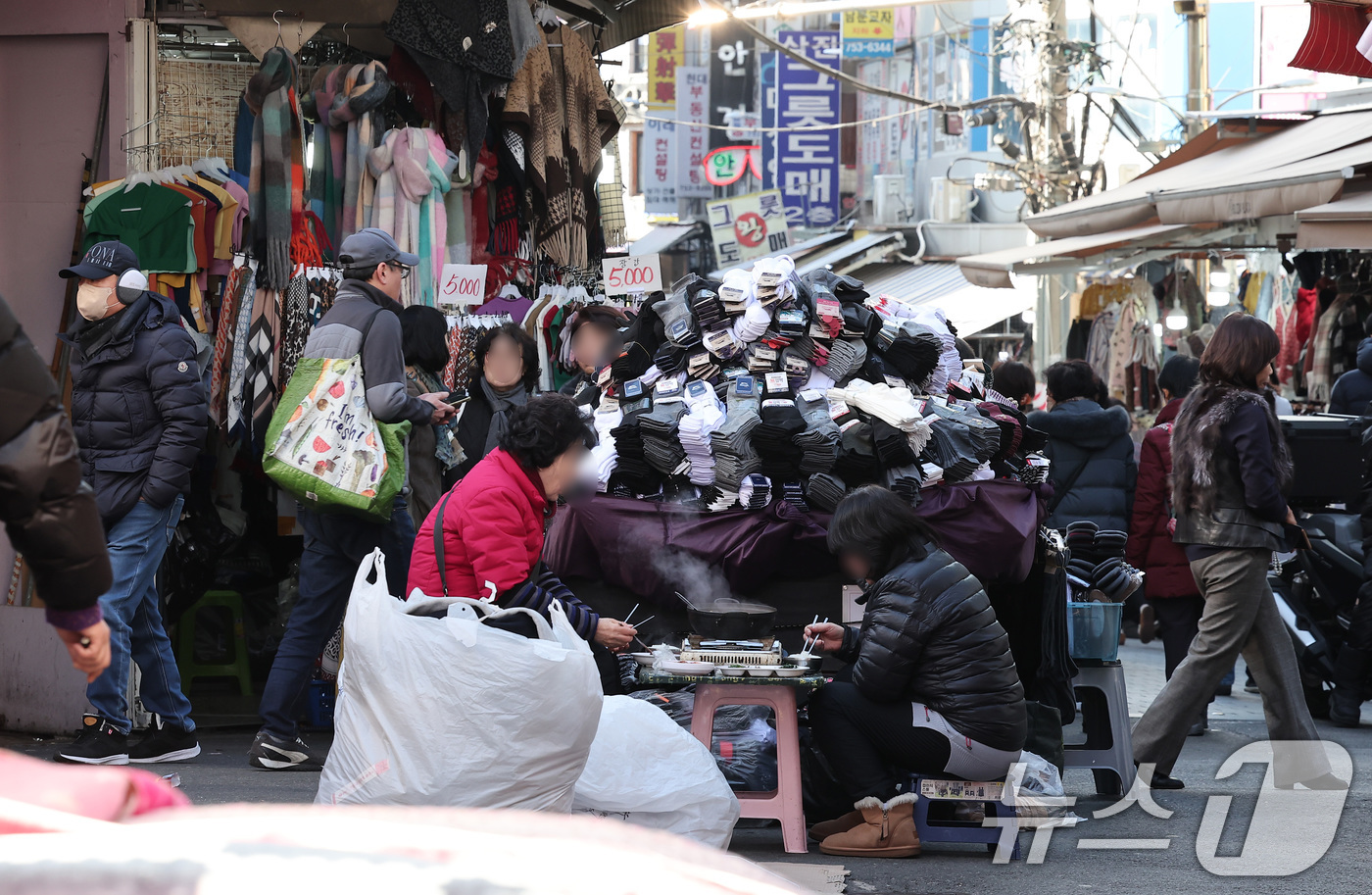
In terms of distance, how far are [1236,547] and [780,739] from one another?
7.74ft

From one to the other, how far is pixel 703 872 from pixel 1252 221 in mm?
10391

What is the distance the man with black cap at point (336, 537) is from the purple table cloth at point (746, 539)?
3.00 feet

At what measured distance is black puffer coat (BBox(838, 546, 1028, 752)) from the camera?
16.5 ft

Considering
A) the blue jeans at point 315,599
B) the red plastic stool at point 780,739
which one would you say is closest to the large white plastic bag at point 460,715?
the red plastic stool at point 780,739

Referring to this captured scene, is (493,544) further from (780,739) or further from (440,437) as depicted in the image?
(440,437)

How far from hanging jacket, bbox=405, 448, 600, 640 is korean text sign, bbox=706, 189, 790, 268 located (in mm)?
20700

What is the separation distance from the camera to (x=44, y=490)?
105 inches

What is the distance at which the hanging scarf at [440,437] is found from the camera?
23.0 feet

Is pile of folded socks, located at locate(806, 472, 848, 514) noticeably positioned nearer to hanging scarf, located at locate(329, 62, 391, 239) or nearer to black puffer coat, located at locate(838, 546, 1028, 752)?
black puffer coat, located at locate(838, 546, 1028, 752)

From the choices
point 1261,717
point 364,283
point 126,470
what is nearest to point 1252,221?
point 1261,717

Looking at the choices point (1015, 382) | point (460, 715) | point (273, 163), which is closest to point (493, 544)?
point (460, 715)

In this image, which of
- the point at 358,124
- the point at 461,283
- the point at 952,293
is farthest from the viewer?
the point at 952,293

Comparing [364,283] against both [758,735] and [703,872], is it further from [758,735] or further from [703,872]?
[703,872]

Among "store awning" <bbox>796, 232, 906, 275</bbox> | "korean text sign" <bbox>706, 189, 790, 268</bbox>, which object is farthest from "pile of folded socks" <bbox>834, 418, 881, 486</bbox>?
"korean text sign" <bbox>706, 189, 790, 268</bbox>
